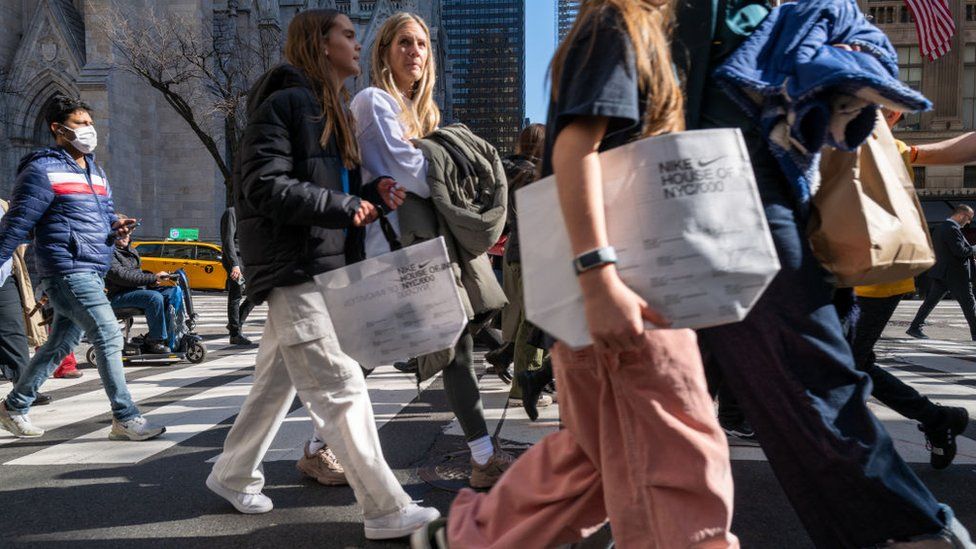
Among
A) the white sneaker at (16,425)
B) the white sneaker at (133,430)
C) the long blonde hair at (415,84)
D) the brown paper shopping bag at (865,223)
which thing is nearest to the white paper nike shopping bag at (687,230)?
the brown paper shopping bag at (865,223)

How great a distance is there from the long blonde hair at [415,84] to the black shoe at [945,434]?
282 centimetres

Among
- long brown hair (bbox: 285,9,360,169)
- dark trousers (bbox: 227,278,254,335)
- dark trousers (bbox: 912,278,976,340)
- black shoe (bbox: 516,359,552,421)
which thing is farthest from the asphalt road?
dark trousers (bbox: 912,278,976,340)

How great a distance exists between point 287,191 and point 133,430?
2.69 meters

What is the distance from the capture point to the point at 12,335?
233 inches

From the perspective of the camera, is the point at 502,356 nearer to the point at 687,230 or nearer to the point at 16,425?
the point at 16,425

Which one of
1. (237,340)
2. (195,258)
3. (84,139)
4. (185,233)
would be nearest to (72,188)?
(84,139)

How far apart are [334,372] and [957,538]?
203 cm

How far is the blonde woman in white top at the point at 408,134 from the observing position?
318 centimetres

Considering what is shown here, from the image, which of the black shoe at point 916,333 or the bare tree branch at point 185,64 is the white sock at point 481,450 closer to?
the black shoe at point 916,333

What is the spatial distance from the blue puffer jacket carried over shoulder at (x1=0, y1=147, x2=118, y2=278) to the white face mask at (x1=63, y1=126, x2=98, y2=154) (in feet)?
0.30

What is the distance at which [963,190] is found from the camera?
3597 cm

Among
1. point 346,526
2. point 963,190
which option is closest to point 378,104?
point 346,526

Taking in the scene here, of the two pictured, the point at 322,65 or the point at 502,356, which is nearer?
the point at 322,65

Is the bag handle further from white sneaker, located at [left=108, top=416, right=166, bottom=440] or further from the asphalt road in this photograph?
white sneaker, located at [left=108, top=416, right=166, bottom=440]
